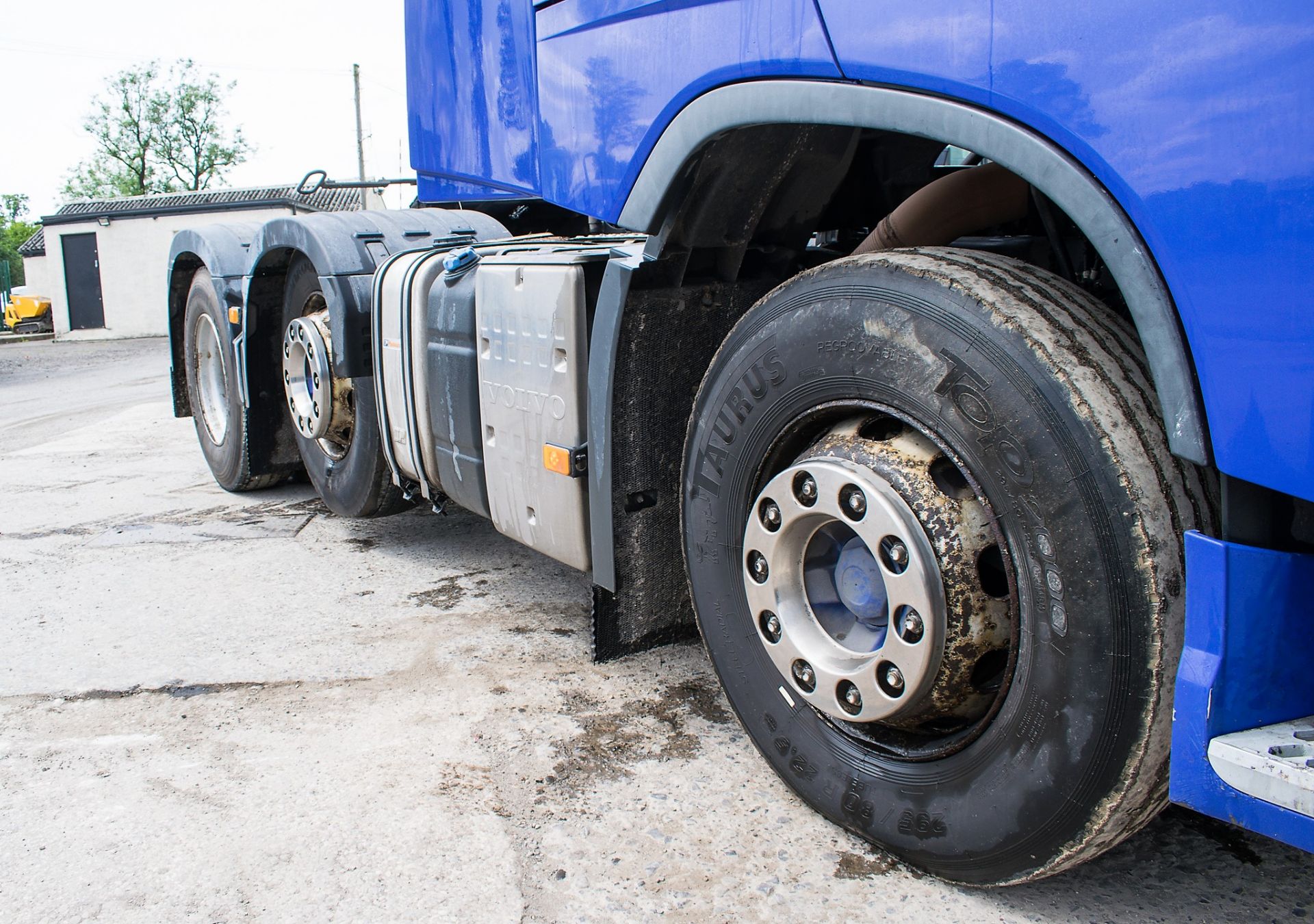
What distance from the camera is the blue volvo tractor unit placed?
1.41 metres

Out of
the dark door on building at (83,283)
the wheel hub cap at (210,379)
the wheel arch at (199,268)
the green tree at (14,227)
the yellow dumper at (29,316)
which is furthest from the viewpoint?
the green tree at (14,227)

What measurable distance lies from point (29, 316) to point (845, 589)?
43527 mm

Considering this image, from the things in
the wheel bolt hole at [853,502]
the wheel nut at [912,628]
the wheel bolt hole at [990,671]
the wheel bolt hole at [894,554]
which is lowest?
the wheel bolt hole at [990,671]

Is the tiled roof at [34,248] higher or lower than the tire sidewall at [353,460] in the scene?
higher

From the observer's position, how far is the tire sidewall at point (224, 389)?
17.5 feet

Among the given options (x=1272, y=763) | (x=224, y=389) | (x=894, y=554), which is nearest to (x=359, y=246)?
(x=224, y=389)

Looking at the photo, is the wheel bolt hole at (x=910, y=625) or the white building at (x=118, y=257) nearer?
the wheel bolt hole at (x=910, y=625)

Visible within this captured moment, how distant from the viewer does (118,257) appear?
3569 cm

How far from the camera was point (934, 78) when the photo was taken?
1.67 meters

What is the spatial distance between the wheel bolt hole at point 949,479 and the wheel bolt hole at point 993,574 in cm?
11

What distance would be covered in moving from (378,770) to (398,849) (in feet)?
1.26

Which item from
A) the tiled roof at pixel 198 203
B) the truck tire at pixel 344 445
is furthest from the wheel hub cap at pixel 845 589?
the tiled roof at pixel 198 203

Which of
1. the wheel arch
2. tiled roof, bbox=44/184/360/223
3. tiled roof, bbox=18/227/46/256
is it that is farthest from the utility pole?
the wheel arch

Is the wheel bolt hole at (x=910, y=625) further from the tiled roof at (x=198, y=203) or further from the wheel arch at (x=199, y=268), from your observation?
the tiled roof at (x=198, y=203)
